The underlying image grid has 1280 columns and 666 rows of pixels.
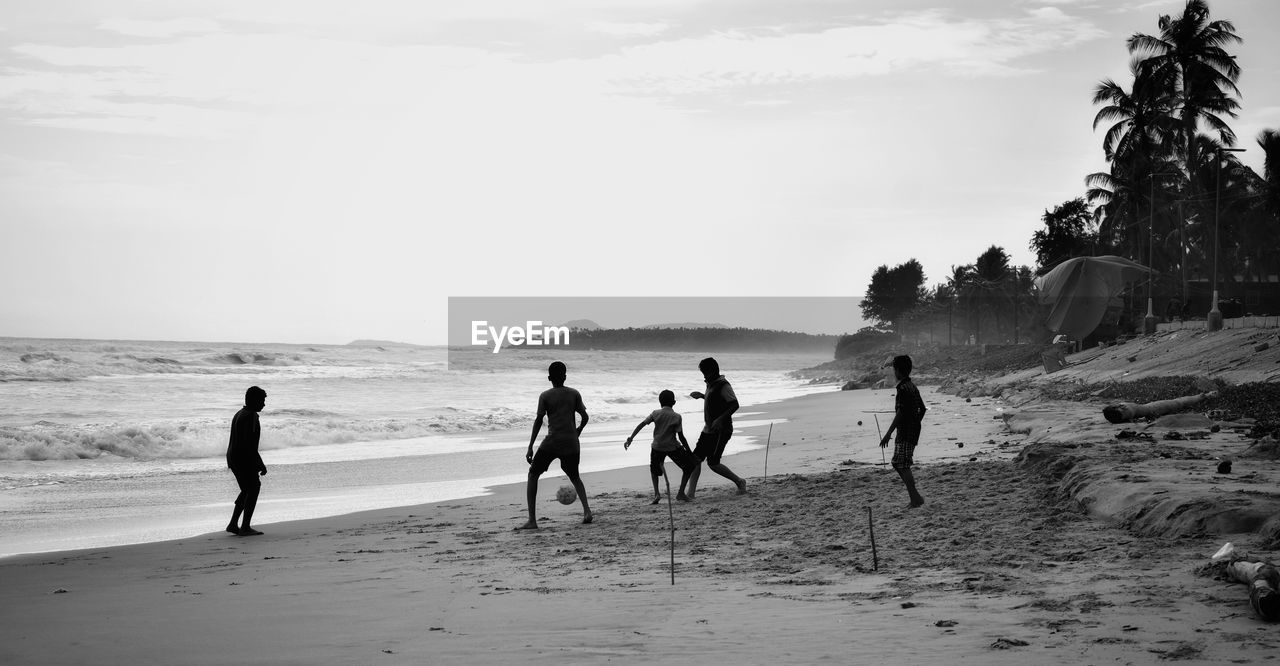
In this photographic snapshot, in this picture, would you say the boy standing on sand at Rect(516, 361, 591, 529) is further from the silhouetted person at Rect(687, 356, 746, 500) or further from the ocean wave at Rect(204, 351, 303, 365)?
the ocean wave at Rect(204, 351, 303, 365)

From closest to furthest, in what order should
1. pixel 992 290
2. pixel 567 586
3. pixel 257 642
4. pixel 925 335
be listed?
pixel 257 642 < pixel 567 586 < pixel 992 290 < pixel 925 335

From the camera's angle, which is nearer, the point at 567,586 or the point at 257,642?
the point at 257,642

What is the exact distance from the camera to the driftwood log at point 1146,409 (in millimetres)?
13367

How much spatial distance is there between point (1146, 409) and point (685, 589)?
10.1 metres

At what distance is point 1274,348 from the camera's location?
19.5 metres

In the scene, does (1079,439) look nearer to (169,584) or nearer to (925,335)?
(169,584)

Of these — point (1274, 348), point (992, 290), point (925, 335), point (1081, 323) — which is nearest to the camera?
point (1274, 348)

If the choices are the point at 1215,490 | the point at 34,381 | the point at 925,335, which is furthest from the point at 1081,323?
the point at 925,335

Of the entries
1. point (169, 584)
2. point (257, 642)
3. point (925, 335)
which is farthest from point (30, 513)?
point (925, 335)

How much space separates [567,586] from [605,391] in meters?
36.2

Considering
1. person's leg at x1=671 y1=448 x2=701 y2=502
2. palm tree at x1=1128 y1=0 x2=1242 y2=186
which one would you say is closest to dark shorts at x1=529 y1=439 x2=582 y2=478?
person's leg at x1=671 y1=448 x2=701 y2=502

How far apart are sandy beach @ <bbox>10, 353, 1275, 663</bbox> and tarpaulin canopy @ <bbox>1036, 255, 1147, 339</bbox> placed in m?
24.2

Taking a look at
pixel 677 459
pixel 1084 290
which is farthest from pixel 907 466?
pixel 1084 290

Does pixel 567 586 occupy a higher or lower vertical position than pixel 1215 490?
lower
